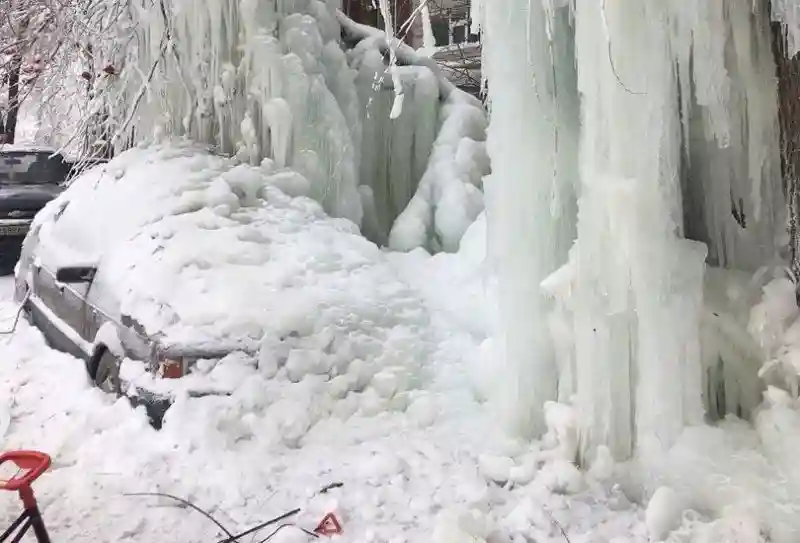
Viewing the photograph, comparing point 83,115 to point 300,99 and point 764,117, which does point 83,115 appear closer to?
point 300,99

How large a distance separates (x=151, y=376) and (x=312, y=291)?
1066 mm

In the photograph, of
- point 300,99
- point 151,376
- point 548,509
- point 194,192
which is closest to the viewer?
point 548,509

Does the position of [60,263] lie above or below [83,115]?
below

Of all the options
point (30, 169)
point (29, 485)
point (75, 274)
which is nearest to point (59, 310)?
point (75, 274)

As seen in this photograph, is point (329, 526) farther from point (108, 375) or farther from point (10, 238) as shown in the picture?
point (10, 238)

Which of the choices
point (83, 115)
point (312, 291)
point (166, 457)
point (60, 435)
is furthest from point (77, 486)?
point (83, 115)

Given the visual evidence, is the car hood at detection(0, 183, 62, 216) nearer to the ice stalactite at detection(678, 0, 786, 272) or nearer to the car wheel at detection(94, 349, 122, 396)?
the car wheel at detection(94, 349, 122, 396)

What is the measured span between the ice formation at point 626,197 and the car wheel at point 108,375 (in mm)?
2264

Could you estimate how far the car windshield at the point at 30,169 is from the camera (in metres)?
10.2

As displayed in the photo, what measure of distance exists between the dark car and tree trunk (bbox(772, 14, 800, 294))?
842 cm

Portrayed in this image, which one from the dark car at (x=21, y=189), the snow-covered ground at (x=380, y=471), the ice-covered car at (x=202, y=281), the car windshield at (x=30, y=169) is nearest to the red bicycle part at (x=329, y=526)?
the snow-covered ground at (x=380, y=471)

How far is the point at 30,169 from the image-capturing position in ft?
34.0

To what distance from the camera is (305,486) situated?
3.38m

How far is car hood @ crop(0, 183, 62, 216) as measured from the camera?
948 centimetres
